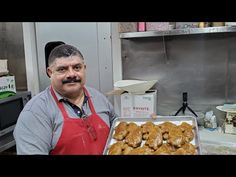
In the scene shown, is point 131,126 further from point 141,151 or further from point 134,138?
point 141,151

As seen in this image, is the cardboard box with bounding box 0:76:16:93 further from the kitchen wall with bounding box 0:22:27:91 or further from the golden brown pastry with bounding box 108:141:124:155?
the golden brown pastry with bounding box 108:141:124:155

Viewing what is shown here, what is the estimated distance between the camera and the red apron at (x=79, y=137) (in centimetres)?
115

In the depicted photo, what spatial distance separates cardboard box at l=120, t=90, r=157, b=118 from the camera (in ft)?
6.11

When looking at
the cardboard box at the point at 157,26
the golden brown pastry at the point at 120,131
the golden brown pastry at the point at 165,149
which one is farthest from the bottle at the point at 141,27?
the golden brown pastry at the point at 165,149

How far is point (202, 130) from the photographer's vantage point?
5.97ft

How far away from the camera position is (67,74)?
3.90 ft

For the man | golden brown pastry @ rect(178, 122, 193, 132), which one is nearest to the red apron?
the man

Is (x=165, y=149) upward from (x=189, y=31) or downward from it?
downward

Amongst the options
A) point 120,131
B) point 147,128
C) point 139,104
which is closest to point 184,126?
point 147,128

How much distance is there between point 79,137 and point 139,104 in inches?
31.1

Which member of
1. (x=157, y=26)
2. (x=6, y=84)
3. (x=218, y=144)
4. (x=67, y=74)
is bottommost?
(x=218, y=144)
